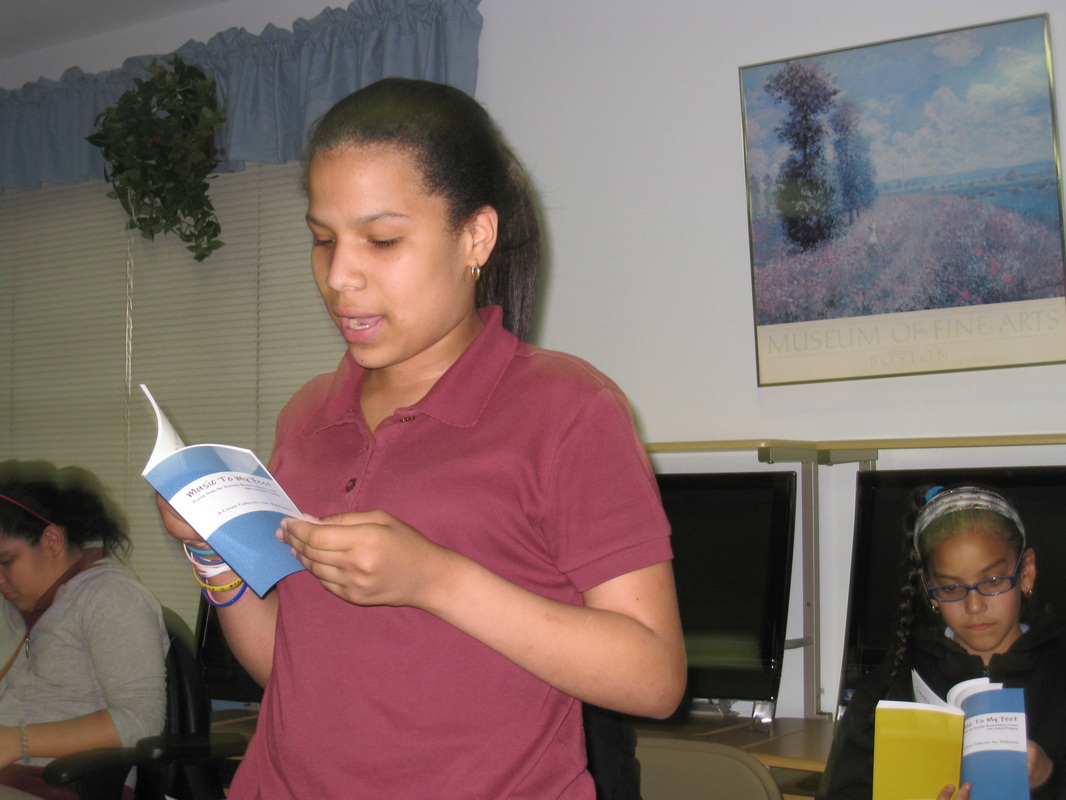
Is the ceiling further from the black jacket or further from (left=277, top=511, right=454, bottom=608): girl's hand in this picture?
(left=277, top=511, right=454, bottom=608): girl's hand

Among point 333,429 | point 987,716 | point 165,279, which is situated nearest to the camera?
point 333,429

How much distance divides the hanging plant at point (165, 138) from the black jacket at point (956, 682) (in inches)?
101

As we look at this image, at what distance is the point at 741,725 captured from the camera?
2.34 metres

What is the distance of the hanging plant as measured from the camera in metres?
3.26

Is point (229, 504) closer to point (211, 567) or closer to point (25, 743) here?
point (211, 567)

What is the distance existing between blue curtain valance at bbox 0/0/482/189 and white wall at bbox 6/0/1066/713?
170 millimetres

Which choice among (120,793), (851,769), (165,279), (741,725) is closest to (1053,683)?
(851,769)

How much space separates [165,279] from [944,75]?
8.69 ft

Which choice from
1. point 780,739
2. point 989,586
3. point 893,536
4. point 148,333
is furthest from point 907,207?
point 148,333

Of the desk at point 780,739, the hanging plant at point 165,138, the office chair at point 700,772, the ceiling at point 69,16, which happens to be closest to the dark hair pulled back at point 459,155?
the office chair at point 700,772

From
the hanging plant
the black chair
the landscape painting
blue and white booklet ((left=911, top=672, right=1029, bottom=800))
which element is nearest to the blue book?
blue and white booklet ((left=911, top=672, right=1029, bottom=800))

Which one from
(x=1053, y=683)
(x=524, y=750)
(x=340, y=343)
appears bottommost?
(x=1053, y=683)

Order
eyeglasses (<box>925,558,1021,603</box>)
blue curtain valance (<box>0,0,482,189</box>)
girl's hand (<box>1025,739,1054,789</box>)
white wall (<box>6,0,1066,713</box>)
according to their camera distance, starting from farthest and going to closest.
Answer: blue curtain valance (<box>0,0,482,189</box>) → white wall (<box>6,0,1066,713</box>) → eyeglasses (<box>925,558,1021,603</box>) → girl's hand (<box>1025,739,1054,789</box>)

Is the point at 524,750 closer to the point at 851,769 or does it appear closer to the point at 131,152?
the point at 851,769
